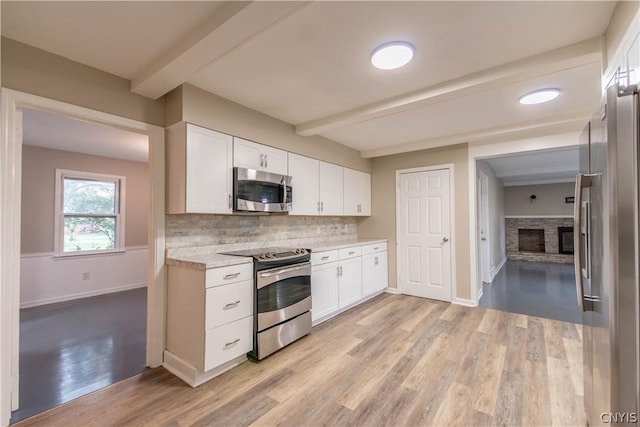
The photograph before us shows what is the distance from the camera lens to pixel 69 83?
2.04m

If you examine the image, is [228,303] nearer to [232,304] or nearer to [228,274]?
[232,304]

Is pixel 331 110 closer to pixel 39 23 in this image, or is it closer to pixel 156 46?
pixel 156 46

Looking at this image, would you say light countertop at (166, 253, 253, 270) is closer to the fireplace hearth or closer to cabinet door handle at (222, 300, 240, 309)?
cabinet door handle at (222, 300, 240, 309)

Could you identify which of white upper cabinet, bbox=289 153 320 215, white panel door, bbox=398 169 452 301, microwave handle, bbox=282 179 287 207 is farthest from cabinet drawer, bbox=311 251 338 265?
white panel door, bbox=398 169 452 301

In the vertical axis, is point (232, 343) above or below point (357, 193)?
below

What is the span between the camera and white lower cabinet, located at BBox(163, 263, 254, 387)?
7.11 ft

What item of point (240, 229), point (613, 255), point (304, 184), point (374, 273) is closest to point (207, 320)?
point (240, 229)

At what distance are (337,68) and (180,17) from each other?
110cm

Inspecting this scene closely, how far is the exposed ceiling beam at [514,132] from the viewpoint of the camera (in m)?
3.12

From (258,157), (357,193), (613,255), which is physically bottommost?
(613,255)

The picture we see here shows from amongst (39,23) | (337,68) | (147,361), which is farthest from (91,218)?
(337,68)

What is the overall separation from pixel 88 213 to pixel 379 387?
216 inches

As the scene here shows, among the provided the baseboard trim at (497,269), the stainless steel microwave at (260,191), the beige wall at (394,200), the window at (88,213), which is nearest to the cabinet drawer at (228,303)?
the stainless steel microwave at (260,191)

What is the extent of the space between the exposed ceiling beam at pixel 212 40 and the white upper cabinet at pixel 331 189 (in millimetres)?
2154
